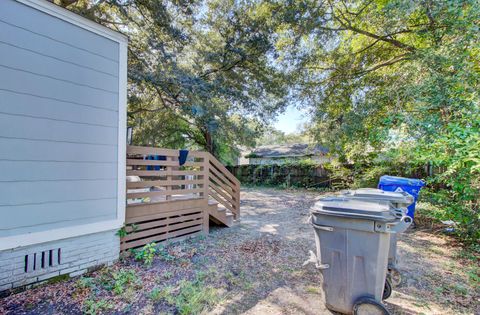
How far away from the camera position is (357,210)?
1.97 meters

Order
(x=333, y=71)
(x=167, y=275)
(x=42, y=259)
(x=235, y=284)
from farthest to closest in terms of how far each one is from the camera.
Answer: (x=333, y=71) < (x=167, y=275) < (x=235, y=284) < (x=42, y=259)

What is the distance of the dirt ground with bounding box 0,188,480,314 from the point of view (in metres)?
2.20

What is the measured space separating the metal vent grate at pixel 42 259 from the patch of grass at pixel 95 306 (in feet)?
2.15

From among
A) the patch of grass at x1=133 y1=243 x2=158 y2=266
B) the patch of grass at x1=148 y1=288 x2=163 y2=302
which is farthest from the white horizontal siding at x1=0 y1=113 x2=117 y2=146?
the patch of grass at x1=148 y1=288 x2=163 y2=302

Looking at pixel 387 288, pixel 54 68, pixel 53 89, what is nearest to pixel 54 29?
pixel 54 68

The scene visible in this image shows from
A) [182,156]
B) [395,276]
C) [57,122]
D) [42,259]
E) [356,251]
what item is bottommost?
[395,276]

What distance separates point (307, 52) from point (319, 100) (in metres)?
1.41

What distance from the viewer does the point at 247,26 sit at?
21.2ft

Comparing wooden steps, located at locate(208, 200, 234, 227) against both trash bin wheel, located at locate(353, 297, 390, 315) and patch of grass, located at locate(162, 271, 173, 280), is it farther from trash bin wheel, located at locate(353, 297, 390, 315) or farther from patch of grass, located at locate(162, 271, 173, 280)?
trash bin wheel, located at locate(353, 297, 390, 315)

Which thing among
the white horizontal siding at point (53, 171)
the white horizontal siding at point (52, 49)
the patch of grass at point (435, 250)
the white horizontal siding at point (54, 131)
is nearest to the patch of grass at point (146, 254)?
the white horizontal siding at point (53, 171)

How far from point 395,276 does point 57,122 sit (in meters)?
4.00

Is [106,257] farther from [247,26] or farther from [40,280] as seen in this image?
[247,26]

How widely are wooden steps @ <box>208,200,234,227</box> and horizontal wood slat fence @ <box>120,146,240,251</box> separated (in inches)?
4.8

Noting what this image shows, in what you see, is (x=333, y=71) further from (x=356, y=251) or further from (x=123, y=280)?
(x=123, y=280)
